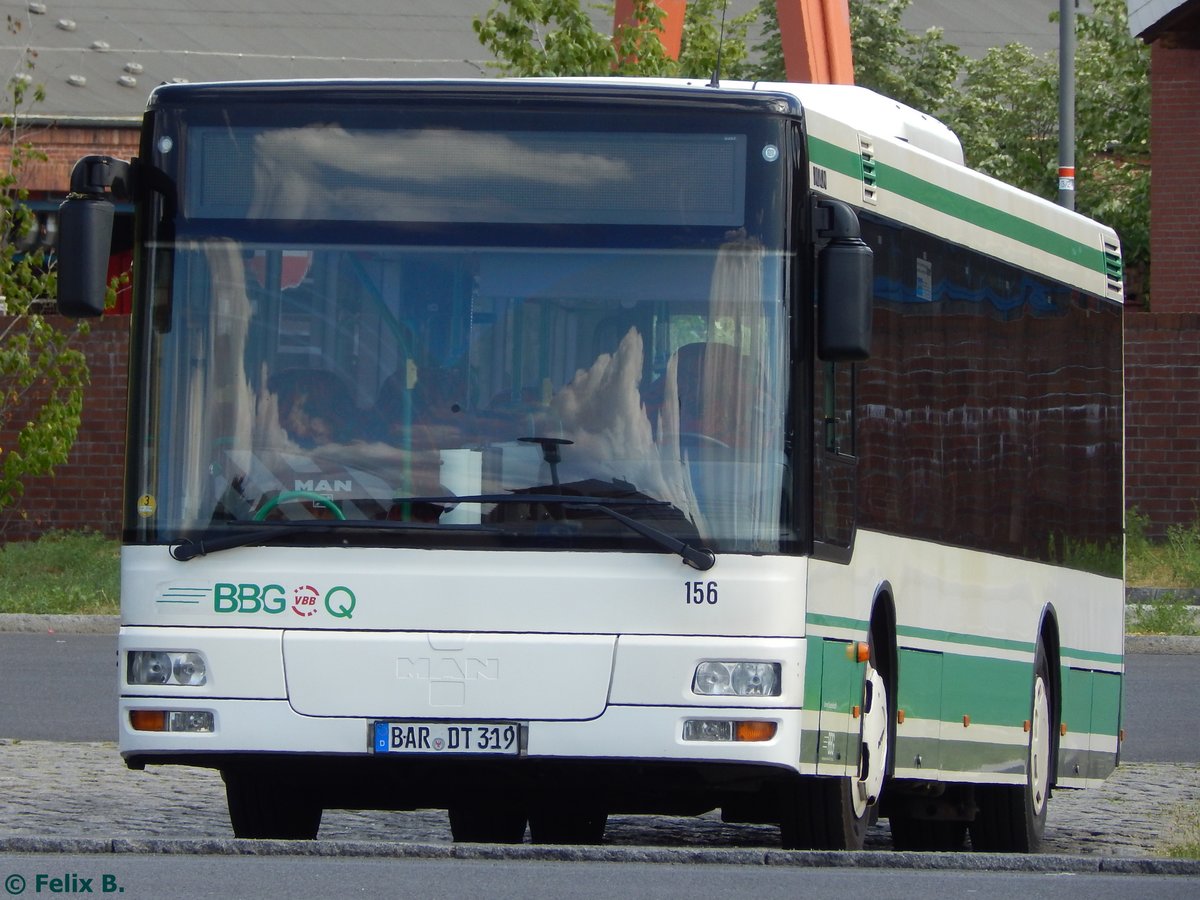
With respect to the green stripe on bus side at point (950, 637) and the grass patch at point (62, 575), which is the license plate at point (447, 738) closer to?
the green stripe on bus side at point (950, 637)

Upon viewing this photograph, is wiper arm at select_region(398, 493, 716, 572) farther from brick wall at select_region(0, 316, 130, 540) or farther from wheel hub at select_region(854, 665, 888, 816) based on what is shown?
brick wall at select_region(0, 316, 130, 540)

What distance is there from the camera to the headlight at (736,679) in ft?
28.2

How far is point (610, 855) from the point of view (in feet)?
29.3

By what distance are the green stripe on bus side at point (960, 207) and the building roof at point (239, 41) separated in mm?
31128

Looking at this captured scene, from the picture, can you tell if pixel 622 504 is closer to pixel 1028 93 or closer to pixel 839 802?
pixel 839 802

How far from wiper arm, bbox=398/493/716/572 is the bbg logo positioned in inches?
15.2

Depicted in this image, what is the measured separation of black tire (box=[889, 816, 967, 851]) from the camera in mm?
11859

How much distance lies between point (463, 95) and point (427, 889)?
2.77 metres

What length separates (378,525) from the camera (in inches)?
344

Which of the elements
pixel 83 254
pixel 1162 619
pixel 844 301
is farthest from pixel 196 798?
pixel 1162 619

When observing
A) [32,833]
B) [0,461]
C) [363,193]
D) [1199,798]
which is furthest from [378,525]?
[0,461]

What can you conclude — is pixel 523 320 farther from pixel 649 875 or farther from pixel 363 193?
pixel 649 875

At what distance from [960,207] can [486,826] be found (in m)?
3.27

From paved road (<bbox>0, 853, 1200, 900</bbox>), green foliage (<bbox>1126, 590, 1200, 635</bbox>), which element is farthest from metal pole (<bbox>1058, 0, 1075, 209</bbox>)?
paved road (<bbox>0, 853, 1200, 900</bbox>)
